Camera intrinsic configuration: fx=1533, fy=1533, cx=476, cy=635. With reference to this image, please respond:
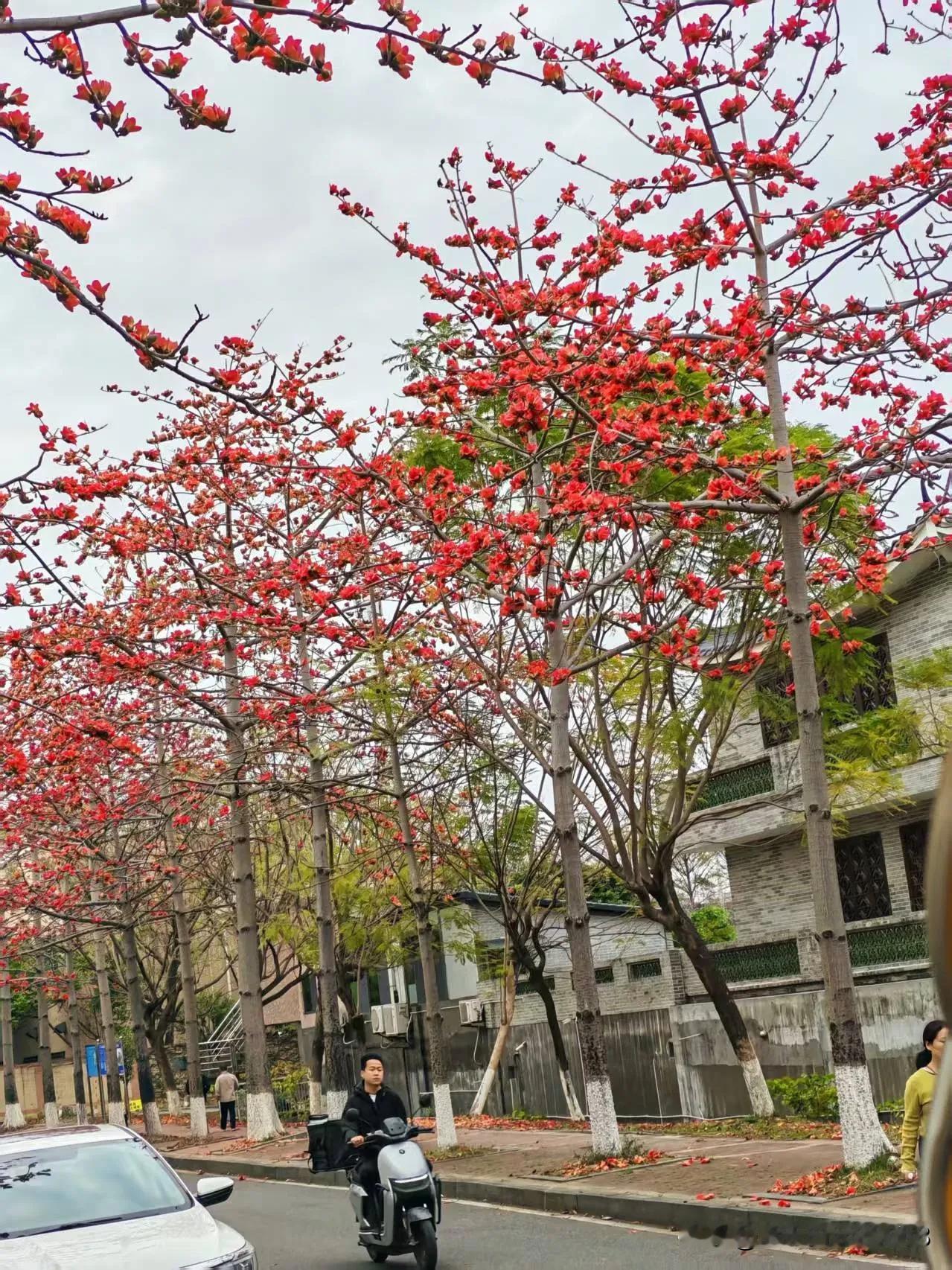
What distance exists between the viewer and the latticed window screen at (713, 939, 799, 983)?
2767 cm

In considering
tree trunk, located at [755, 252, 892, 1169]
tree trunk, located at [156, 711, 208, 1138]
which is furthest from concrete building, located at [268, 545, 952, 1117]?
tree trunk, located at [755, 252, 892, 1169]

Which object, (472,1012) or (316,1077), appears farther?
(472,1012)

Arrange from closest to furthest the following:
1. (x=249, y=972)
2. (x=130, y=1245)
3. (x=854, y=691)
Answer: (x=130, y=1245) < (x=854, y=691) < (x=249, y=972)

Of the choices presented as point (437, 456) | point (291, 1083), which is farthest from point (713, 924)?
point (437, 456)

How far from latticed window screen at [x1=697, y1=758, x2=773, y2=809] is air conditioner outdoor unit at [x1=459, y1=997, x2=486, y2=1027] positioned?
29.9ft

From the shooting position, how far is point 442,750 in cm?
2617

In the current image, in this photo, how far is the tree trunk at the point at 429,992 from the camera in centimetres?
2052

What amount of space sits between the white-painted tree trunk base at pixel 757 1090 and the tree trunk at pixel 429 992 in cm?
417

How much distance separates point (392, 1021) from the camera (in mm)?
38906

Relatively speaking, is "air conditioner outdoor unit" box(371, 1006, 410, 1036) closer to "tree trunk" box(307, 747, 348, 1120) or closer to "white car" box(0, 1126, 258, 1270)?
"tree trunk" box(307, 747, 348, 1120)

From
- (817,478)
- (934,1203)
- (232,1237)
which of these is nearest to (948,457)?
(817,478)

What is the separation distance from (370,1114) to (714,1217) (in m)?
2.81

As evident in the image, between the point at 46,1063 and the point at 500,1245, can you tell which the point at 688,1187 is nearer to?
the point at 500,1245

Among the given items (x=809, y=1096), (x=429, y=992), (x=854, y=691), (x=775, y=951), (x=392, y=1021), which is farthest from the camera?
(x=392, y=1021)
